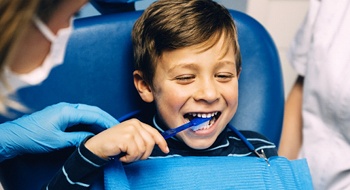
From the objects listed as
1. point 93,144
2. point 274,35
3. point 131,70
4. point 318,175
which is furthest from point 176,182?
point 274,35

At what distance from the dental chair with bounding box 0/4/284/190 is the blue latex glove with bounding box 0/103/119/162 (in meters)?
0.04

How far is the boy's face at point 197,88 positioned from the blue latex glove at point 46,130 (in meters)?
0.14

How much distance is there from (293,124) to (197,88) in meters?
0.45

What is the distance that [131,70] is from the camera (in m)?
1.33

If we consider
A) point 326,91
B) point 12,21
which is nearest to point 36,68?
point 12,21

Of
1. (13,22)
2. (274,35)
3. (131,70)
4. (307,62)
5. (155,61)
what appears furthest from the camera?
(274,35)

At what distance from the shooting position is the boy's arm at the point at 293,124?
1.53 m

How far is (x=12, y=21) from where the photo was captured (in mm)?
733

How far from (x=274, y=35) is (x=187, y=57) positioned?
1.00 meters

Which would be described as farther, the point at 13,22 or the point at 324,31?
the point at 324,31

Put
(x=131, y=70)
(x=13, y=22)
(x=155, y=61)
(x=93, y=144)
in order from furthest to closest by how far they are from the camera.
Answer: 1. (x=131, y=70)
2. (x=155, y=61)
3. (x=93, y=144)
4. (x=13, y=22)

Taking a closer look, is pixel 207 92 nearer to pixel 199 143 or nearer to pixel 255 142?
pixel 199 143

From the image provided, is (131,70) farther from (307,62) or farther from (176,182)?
(307,62)

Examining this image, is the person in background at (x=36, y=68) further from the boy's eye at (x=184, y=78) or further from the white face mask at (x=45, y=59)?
the boy's eye at (x=184, y=78)
